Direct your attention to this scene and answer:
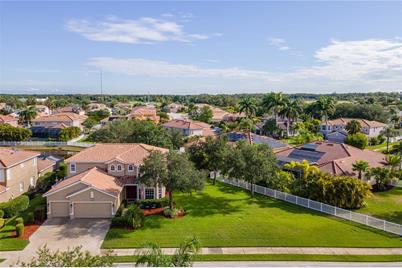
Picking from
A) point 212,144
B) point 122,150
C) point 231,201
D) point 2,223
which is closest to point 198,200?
point 231,201

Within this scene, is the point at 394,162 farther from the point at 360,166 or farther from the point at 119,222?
the point at 119,222

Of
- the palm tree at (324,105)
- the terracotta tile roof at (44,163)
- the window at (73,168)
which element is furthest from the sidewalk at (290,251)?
the palm tree at (324,105)

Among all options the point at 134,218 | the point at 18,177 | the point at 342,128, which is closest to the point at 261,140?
the point at 342,128

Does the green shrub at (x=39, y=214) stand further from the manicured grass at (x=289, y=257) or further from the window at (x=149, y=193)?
the manicured grass at (x=289, y=257)

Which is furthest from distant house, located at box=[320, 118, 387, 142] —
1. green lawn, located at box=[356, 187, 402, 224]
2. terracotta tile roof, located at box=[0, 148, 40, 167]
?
terracotta tile roof, located at box=[0, 148, 40, 167]

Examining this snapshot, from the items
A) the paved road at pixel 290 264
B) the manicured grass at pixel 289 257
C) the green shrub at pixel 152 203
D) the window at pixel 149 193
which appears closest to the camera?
the paved road at pixel 290 264

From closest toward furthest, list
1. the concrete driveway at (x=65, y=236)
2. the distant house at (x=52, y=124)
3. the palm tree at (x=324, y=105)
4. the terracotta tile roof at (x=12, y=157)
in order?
the concrete driveway at (x=65, y=236) → the terracotta tile roof at (x=12, y=157) → the palm tree at (x=324, y=105) → the distant house at (x=52, y=124)

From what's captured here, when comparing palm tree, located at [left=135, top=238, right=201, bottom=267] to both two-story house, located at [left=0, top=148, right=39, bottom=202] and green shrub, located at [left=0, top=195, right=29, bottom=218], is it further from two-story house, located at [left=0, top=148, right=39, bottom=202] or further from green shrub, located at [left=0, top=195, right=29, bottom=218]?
two-story house, located at [left=0, top=148, right=39, bottom=202]
